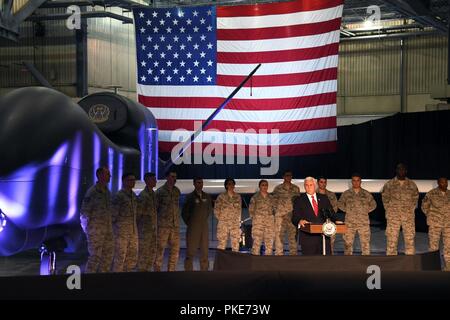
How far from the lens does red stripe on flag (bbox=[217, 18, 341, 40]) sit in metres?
13.3

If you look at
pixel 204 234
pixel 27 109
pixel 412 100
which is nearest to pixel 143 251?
pixel 204 234

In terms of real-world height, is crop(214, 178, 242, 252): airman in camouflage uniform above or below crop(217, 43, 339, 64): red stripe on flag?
below

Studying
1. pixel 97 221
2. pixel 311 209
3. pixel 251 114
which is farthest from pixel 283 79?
pixel 97 221

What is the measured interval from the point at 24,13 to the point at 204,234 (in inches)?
642

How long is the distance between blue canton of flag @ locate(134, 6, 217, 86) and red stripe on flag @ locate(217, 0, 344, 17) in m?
0.36

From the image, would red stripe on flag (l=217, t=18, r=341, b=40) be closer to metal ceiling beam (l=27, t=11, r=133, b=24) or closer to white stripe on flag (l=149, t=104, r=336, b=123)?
white stripe on flag (l=149, t=104, r=336, b=123)

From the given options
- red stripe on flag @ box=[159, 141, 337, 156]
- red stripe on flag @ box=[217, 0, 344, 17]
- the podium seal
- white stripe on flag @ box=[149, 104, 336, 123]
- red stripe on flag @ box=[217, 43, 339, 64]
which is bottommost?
the podium seal

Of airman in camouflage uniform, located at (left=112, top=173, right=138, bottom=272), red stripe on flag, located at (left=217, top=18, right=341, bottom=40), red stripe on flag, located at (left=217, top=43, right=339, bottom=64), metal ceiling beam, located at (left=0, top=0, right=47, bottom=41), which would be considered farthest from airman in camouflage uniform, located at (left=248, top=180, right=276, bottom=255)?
metal ceiling beam, located at (left=0, top=0, right=47, bottom=41)

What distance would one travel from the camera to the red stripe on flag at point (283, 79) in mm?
13477

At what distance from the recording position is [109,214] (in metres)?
7.27

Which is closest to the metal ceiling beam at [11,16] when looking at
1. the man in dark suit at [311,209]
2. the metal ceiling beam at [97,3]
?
the metal ceiling beam at [97,3]

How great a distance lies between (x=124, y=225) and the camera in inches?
294

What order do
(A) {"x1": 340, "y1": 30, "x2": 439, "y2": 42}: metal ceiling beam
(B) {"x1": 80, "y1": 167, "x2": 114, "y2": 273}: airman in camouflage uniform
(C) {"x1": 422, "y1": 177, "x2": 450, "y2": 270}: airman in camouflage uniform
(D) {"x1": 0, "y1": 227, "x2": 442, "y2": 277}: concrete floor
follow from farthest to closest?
(A) {"x1": 340, "y1": 30, "x2": 439, "y2": 42}: metal ceiling beam, (D) {"x1": 0, "y1": 227, "x2": 442, "y2": 277}: concrete floor, (C) {"x1": 422, "y1": 177, "x2": 450, "y2": 270}: airman in camouflage uniform, (B) {"x1": 80, "y1": 167, "x2": 114, "y2": 273}: airman in camouflage uniform
